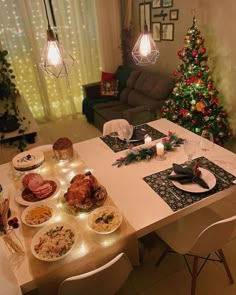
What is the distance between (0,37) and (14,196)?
11.3 feet

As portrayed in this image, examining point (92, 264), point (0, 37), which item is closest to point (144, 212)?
point (92, 264)

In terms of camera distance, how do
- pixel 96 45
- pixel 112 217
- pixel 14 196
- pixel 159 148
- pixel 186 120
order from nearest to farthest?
pixel 112 217
pixel 14 196
pixel 159 148
pixel 186 120
pixel 96 45

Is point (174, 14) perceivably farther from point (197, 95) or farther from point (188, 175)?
point (188, 175)

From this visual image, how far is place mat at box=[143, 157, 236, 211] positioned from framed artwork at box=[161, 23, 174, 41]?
267 centimetres

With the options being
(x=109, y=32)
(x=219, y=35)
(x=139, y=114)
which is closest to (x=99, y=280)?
(x=139, y=114)

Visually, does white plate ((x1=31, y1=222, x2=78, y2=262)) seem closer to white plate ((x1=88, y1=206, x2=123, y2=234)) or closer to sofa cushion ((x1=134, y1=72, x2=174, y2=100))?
white plate ((x1=88, y1=206, x2=123, y2=234))

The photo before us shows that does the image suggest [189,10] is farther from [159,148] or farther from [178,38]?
[159,148]

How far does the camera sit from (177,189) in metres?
1.50

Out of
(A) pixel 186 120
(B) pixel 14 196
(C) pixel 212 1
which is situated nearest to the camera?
(B) pixel 14 196

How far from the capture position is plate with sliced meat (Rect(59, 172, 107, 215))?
1.38 m

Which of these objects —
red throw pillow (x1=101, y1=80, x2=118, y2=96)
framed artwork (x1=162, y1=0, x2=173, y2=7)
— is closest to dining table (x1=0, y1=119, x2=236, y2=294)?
framed artwork (x1=162, y1=0, x2=173, y2=7)

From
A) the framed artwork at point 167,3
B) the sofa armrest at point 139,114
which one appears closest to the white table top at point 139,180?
the sofa armrest at point 139,114

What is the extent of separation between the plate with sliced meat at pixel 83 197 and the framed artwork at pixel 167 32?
120 inches

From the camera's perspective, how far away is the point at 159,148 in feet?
6.02
